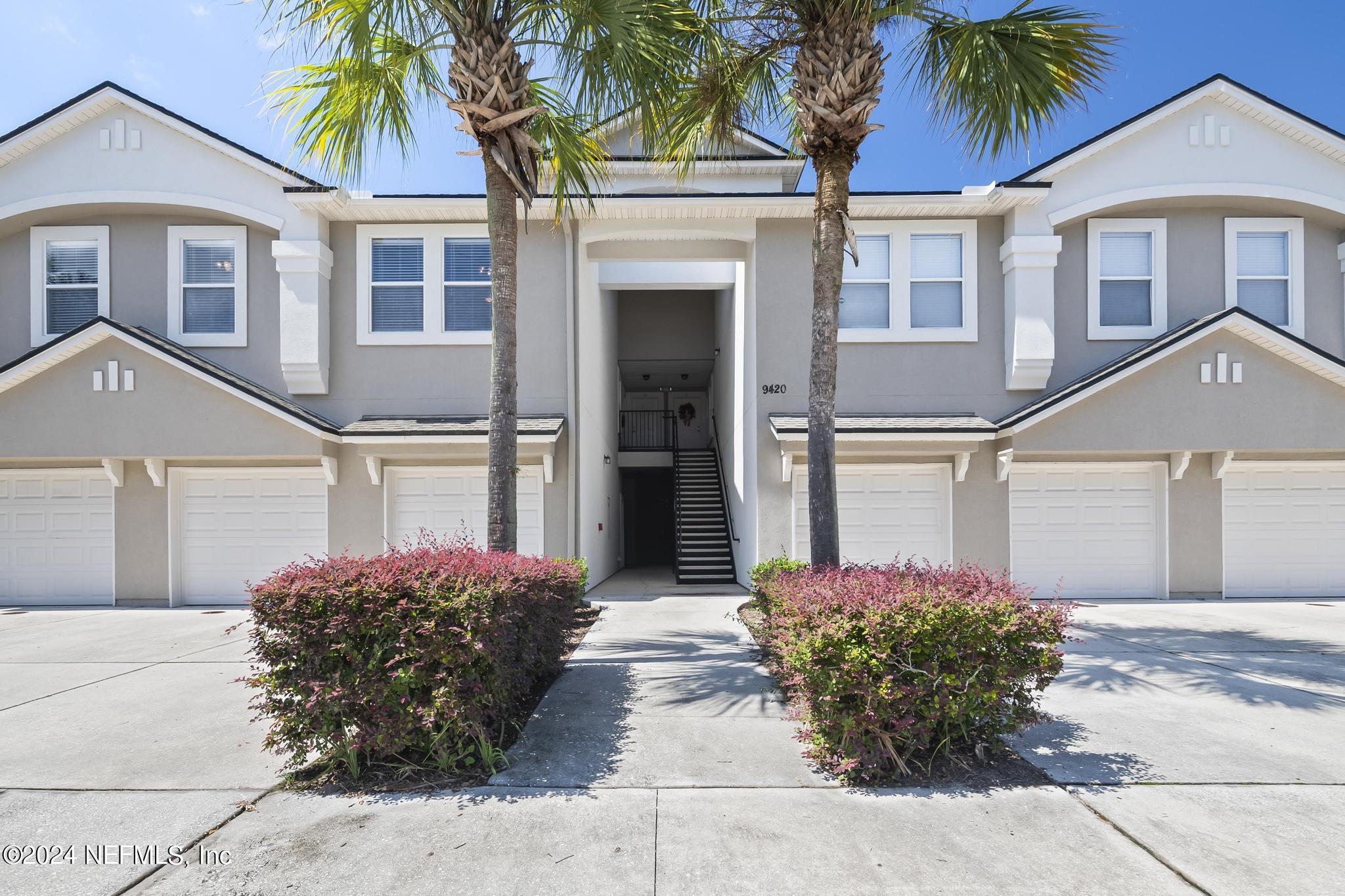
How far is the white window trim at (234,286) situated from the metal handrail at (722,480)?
965 cm

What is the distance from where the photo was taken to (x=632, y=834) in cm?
362

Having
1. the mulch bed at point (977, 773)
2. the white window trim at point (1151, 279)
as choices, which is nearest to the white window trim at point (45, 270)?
the mulch bed at point (977, 773)

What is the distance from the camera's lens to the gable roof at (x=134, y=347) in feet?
32.9

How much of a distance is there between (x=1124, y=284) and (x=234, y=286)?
50.0 feet

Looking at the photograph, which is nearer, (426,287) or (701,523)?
(426,287)

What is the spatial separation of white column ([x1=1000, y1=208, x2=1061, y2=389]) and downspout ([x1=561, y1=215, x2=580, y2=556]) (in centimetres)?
738

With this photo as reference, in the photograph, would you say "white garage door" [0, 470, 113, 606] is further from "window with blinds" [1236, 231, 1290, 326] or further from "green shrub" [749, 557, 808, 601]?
"window with blinds" [1236, 231, 1290, 326]

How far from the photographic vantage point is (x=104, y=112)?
11.2 m

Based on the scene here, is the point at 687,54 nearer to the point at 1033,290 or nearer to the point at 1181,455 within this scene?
the point at 1033,290

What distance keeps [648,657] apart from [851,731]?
133 inches

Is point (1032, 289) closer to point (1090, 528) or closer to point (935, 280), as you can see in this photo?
point (935, 280)

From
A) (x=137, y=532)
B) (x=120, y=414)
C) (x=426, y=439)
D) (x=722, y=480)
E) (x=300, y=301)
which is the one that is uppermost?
(x=300, y=301)

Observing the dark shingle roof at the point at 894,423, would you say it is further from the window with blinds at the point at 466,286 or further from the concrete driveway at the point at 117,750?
the concrete driveway at the point at 117,750

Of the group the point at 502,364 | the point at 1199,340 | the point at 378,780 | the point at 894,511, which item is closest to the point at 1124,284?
the point at 1199,340
